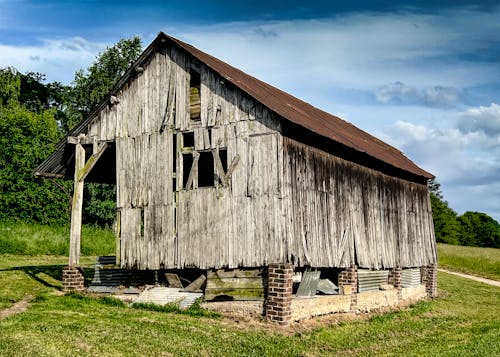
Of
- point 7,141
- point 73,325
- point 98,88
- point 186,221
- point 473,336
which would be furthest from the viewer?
point 98,88

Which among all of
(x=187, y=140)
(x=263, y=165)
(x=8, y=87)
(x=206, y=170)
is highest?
(x=8, y=87)

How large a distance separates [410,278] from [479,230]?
70373 millimetres

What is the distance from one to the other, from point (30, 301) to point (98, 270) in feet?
8.01

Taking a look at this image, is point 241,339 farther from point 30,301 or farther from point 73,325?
point 30,301

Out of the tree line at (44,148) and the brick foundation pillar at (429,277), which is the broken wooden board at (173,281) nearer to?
the brick foundation pillar at (429,277)

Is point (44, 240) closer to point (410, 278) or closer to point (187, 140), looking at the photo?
point (187, 140)

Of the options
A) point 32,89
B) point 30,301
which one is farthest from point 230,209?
point 32,89

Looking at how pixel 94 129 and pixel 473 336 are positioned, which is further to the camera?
pixel 94 129

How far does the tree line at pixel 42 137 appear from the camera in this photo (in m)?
33.3

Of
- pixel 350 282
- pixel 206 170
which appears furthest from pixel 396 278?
pixel 206 170

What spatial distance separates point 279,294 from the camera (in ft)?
43.4

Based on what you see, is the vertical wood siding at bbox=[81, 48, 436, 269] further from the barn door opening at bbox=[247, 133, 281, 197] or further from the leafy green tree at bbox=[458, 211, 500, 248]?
the leafy green tree at bbox=[458, 211, 500, 248]

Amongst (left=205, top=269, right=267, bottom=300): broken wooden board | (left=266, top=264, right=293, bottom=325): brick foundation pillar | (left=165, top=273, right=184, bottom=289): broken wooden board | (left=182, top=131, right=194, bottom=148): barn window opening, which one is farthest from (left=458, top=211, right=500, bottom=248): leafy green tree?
(left=266, top=264, right=293, bottom=325): brick foundation pillar

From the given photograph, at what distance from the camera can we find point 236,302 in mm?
13945
